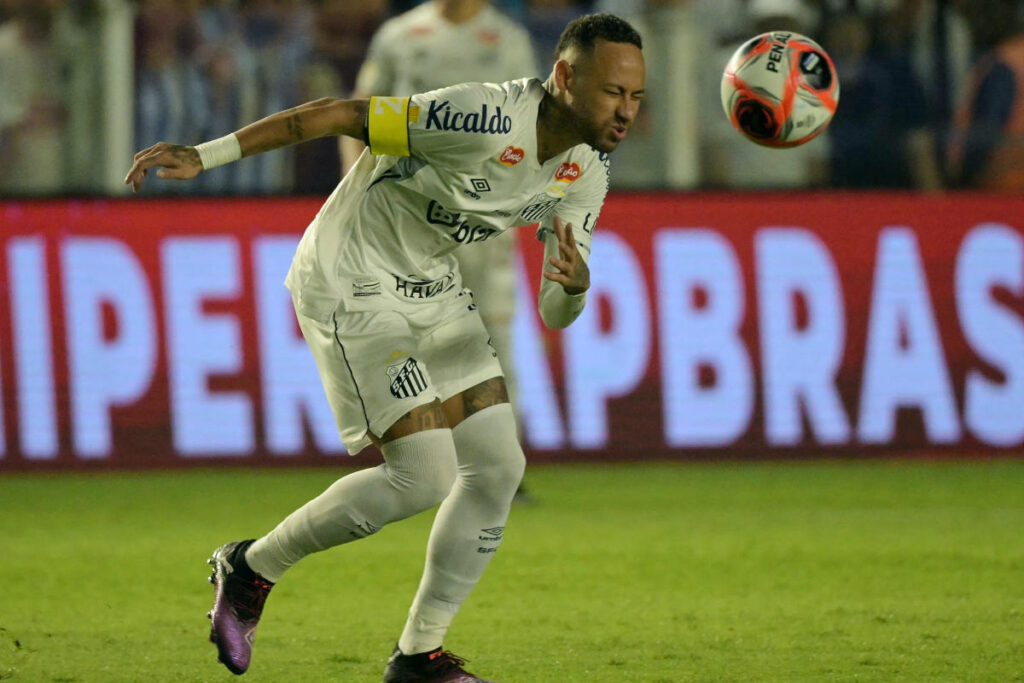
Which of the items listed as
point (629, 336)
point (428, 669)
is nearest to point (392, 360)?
point (428, 669)

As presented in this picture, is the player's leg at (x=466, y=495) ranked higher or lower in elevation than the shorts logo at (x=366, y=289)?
lower

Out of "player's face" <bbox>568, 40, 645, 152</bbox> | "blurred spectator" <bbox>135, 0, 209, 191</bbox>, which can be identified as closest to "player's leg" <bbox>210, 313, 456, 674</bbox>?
"player's face" <bbox>568, 40, 645, 152</bbox>

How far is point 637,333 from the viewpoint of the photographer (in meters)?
10.1

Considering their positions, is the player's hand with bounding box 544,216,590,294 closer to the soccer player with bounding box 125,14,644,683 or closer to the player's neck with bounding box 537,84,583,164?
the soccer player with bounding box 125,14,644,683

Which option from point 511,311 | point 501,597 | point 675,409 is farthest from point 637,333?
point 501,597

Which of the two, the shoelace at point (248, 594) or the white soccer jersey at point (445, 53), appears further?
the white soccer jersey at point (445, 53)

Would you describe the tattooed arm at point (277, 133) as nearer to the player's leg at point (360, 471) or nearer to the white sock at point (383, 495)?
the player's leg at point (360, 471)

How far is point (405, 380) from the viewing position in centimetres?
487

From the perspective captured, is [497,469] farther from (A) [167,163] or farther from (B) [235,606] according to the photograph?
(A) [167,163]

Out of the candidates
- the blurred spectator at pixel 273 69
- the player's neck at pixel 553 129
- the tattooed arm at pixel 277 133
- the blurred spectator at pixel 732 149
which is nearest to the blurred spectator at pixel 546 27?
the blurred spectator at pixel 732 149

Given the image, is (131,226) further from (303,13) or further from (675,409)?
(675,409)

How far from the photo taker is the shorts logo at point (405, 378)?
191 inches

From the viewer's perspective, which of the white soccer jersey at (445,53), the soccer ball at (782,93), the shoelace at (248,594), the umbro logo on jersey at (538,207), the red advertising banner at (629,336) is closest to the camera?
the shoelace at (248,594)

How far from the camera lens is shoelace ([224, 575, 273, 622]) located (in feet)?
16.3
